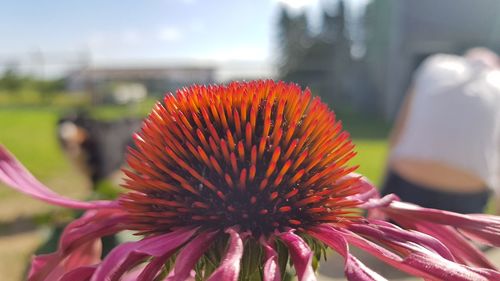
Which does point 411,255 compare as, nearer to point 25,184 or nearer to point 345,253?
point 345,253

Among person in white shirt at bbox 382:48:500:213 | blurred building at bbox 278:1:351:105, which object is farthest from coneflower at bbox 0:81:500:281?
blurred building at bbox 278:1:351:105

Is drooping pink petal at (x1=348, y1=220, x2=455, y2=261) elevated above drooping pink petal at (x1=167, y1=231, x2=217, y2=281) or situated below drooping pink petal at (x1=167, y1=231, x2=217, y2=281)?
below

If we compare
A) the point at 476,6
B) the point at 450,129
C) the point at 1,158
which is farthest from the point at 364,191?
the point at 476,6

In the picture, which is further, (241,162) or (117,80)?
(117,80)

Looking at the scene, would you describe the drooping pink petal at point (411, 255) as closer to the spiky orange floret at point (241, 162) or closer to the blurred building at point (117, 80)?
the spiky orange floret at point (241, 162)

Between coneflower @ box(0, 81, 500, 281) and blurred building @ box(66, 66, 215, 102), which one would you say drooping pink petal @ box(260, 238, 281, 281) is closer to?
coneflower @ box(0, 81, 500, 281)

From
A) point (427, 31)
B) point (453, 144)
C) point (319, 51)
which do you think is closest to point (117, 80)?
point (319, 51)

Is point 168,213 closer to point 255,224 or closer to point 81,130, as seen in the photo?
point 255,224
